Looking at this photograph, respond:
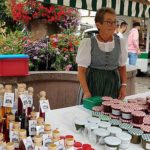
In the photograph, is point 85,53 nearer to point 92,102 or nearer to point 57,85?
point 92,102

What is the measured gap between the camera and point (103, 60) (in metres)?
2.62

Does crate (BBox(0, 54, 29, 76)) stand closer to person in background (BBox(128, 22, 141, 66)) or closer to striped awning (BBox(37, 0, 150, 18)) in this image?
striped awning (BBox(37, 0, 150, 18))

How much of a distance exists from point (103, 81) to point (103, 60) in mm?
207

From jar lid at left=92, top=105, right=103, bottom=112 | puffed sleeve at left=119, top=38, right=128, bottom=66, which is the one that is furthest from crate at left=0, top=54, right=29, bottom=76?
jar lid at left=92, top=105, right=103, bottom=112

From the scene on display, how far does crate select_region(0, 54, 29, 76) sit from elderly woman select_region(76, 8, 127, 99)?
1.07 metres

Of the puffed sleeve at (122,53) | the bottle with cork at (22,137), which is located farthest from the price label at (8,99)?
the puffed sleeve at (122,53)

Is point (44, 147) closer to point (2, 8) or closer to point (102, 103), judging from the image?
point (102, 103)

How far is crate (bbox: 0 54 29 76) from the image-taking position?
345 centimetres

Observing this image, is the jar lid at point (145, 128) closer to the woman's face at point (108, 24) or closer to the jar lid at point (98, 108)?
the jar lid at point (98, 108)

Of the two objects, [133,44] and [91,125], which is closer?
[91,125]

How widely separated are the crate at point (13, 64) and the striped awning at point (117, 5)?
1.13 m

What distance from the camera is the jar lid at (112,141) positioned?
151 centimetres

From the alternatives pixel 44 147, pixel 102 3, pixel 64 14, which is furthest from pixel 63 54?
pixel 44 147

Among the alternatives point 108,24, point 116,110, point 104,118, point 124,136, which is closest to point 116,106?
point 116,110
